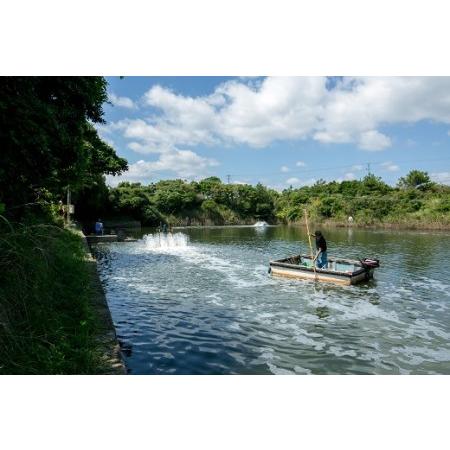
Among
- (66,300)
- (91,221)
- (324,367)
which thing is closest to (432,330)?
(324,367)

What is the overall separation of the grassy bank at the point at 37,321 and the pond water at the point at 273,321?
1.27 meters

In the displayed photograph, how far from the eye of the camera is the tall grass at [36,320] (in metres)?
4.61

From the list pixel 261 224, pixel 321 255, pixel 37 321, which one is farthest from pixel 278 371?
pixel 261 224

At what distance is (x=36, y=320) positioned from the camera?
211 inches

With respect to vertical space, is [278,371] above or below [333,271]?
below

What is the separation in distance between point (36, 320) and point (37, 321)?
0.02 m

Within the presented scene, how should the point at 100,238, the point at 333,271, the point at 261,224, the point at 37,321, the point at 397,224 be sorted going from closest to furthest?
the point at 37,321, the point at 333,271, the point at 100,238, the point at 397,224, the point at 261,224

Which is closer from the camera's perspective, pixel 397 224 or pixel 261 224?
pixel 397 224

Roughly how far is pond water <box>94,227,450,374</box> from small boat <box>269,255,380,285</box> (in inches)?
16.0

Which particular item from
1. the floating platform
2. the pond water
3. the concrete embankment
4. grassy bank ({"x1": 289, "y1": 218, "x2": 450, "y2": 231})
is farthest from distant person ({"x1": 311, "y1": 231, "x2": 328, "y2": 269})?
grassy bank ({"x1": 289, "y1": 218, "x2": 450, "y2": 231})

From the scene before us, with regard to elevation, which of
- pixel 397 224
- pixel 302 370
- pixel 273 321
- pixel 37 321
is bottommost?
pixel 302 370

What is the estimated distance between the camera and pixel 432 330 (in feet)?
28.6

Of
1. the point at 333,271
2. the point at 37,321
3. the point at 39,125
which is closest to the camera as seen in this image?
the point at 37,321

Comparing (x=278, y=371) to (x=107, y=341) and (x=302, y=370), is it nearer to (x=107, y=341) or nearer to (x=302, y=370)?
(x=302, y=370)
